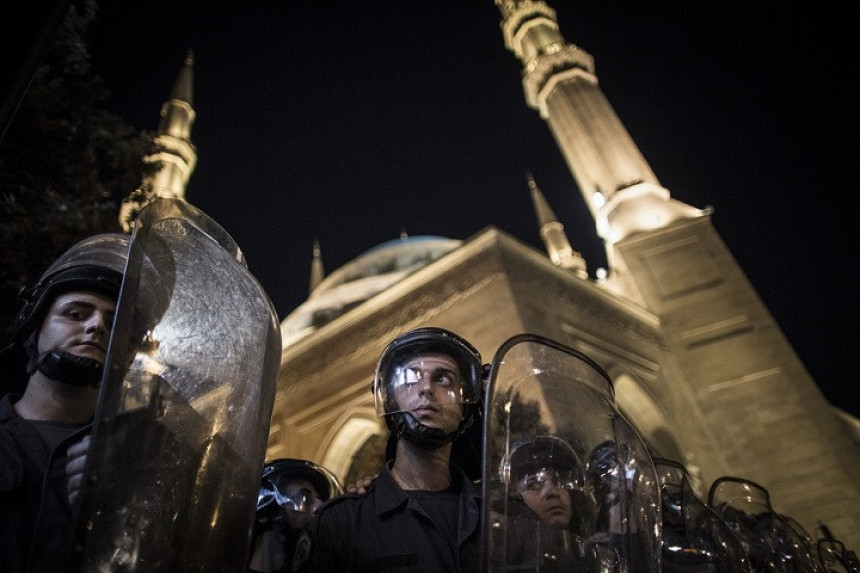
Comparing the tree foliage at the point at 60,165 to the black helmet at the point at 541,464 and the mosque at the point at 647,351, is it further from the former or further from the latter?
the black helmet at the point at 541,464

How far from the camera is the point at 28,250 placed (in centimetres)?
442

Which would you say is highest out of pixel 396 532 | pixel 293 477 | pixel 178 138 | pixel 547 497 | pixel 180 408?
pixel 178 138

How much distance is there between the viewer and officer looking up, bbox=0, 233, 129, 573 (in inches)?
Answer: 54.4

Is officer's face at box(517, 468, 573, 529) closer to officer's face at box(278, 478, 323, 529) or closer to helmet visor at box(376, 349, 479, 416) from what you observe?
helmet visor at box(376, 349, 479, 416)

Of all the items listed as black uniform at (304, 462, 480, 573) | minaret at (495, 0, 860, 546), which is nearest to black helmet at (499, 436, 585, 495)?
black uniform at (304, 462, 480, 573)

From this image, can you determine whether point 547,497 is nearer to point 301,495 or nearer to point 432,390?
point 432,390

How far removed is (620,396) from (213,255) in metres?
8.40

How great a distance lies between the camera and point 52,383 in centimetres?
184

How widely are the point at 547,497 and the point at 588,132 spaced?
14.4m

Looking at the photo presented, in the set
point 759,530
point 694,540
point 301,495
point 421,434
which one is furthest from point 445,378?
point 759,530

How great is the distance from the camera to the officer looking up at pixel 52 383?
4.53ft

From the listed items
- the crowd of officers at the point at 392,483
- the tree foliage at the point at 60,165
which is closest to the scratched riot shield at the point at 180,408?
the crowd of officers at the point at 392,483

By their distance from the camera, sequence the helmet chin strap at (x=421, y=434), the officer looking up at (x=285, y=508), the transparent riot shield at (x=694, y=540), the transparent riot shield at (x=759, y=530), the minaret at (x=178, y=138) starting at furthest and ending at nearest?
the minaret at (x=178, y=138) → the transparent riot shield at (x=759, y=530) → the transparent riot shield at (x=694, y=540) → the helmet chin strap at (x=421, y=434) → the officer looking up at (x=285, y=508)

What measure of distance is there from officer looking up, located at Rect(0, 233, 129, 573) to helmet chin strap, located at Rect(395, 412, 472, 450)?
97 centimetres
